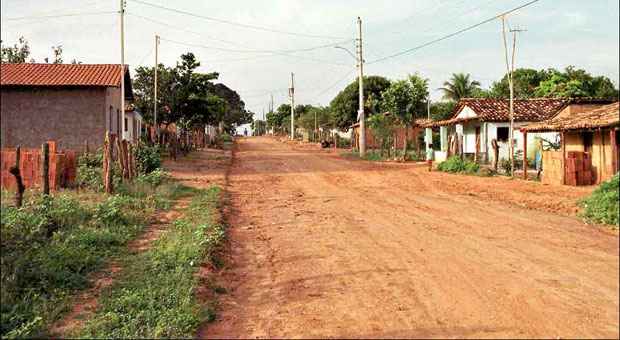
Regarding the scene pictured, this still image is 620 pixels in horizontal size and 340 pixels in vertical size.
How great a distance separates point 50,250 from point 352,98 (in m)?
50.4

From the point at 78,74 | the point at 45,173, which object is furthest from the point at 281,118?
the point at 45,173

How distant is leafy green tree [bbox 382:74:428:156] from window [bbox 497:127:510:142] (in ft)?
15.0

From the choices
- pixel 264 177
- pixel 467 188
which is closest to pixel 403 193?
Answer: pixel 467 188

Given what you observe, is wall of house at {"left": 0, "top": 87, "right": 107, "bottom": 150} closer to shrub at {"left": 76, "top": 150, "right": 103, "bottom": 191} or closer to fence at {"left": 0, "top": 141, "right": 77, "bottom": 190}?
shrub at {"left": 76, "top": 150, "right": 103, "bottom": 191}

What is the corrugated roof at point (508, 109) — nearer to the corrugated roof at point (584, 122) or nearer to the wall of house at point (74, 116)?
the corrugated roof at point (584, 122)

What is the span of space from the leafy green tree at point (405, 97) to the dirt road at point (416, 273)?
18.0m

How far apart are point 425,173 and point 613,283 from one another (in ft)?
67.0

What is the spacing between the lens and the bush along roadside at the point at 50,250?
573 centimetres

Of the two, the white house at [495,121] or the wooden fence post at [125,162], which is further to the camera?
the white house at [495,121]

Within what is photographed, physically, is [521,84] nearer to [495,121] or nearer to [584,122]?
[495,121]

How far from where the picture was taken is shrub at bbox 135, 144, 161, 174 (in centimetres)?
1897

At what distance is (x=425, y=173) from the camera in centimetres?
2283

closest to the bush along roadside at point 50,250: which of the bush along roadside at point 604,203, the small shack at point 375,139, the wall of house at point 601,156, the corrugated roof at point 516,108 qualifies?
the bush along roadside at point 604,203

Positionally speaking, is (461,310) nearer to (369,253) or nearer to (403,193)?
(369,253)
